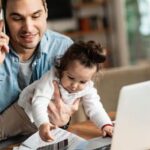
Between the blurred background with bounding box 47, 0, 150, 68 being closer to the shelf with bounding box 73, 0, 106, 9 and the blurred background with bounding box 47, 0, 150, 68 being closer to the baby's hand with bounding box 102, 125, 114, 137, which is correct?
the shelf with bounding box 73, 0, 106, 9

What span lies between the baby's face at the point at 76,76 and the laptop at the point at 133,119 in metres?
0.28

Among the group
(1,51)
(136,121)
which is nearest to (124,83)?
(1,51)

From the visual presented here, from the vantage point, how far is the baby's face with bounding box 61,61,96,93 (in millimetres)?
1362

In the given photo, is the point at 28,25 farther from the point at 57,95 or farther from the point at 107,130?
the point at 107,130

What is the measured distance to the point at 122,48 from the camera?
209 inches

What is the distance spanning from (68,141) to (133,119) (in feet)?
0.96

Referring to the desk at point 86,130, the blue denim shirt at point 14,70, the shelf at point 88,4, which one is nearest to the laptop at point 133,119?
the desk at point 86,130

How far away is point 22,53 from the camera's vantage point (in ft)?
5.27

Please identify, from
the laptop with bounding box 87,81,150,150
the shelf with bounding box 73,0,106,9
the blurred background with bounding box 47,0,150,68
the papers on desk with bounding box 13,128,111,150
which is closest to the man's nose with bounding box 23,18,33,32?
the papers on desk with bounding box 13,128,111,150

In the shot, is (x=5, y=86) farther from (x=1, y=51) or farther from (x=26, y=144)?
(x=26, y=144)

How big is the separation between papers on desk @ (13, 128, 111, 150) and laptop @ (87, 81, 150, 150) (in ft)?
0.50

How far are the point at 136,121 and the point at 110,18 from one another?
4376mm

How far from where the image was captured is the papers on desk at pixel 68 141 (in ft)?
4.35

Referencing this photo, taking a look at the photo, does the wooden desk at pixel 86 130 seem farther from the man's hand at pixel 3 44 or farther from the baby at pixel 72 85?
the man's hand at pixel 3 44
